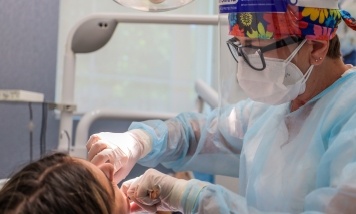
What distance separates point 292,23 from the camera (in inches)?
50.4

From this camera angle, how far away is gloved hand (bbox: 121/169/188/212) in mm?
1252

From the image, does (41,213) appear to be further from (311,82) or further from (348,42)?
(348,42)

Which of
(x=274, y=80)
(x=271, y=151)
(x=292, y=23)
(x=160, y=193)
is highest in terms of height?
(x=292, y=23)

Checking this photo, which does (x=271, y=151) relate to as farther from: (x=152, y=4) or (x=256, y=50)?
(x=152, y=4)

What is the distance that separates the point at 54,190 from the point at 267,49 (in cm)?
65

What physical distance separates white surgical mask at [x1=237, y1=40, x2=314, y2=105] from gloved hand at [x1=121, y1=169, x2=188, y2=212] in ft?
1.03

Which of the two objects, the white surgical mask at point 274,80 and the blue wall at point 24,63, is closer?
the white surgical mask at point 274,80

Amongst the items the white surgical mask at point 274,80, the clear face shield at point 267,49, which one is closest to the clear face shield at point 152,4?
the clear face shield at point 267,49

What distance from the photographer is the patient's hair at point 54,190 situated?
0.98 meters

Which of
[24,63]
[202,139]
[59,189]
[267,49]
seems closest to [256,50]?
[267,49]

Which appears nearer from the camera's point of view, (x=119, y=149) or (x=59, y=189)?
(x=59, y=189)

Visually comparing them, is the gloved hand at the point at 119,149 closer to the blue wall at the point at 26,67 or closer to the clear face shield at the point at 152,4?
the clear face shield at the point at 152,4

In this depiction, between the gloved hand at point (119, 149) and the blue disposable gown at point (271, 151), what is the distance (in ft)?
0.18

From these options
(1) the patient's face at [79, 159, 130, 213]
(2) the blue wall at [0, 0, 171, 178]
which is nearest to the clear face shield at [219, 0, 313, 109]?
(1) the patient's face at [79, 159, 130, 213]
